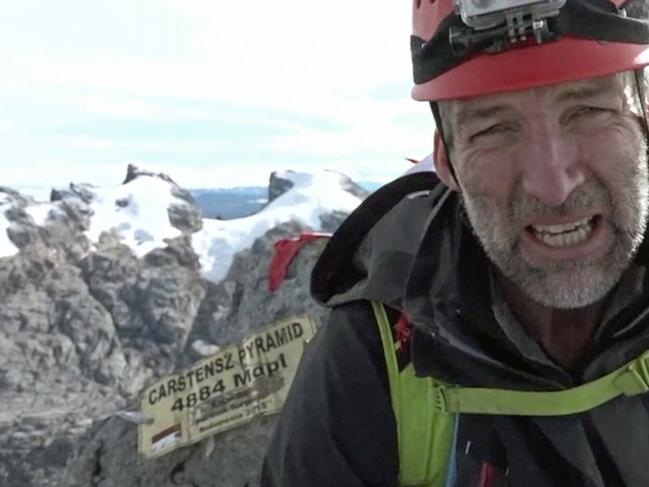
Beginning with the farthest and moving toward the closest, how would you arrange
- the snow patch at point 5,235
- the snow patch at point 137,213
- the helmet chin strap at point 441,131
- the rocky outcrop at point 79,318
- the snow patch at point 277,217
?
the snow patch at point 137,213 → the snow patch at point 5,235 → the snow patch at point 277,217 → the rocky outcrop at point 79,318 → the helmet chin strap at point 441,131

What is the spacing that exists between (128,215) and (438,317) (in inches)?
1494

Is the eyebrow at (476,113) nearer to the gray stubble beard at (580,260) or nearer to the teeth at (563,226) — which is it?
the gray stubble beard at (580,260)

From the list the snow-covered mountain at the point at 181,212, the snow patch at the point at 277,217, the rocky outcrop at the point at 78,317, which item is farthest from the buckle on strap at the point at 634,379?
the rocky outcrop at the point at 78,317

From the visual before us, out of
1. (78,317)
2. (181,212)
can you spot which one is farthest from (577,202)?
(181,212)

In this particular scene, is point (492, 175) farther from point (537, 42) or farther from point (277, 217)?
point (277, 217)

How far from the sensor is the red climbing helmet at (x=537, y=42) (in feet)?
7.26

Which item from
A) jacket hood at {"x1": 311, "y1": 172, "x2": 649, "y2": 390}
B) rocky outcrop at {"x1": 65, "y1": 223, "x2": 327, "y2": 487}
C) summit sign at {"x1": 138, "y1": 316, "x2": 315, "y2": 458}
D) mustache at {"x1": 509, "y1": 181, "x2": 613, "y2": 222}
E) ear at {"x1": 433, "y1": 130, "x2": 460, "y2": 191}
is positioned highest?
ear at {"x1": 433, "y1": 130, "x2": 460, "y2": 191}

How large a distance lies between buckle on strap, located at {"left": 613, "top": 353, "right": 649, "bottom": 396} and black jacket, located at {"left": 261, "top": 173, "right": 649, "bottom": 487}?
3cm

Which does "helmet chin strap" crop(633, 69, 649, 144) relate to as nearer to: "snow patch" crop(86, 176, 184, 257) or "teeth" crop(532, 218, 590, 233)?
"teeth" crop(532, 218, 590, 233)

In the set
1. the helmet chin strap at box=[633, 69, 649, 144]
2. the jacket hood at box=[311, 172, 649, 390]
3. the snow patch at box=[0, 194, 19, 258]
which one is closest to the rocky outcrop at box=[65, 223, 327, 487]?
the jacket hood at box=[311, 172, 649, 390]

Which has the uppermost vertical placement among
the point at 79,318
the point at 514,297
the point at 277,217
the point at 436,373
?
the point at 277,217

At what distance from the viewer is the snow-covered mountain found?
27391 millimetres

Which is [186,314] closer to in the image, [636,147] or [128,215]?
[128,215]

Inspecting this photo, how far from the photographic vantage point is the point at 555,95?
7.29ft
